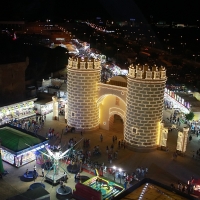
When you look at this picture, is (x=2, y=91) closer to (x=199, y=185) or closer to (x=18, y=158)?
(x=18, y=158)

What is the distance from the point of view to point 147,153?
3111 cm

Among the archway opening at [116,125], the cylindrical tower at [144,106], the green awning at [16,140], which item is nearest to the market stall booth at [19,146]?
the green awning at [16,140]

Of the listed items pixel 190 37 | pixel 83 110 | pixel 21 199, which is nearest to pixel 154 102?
pixel 83 110

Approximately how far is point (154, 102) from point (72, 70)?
1010cm

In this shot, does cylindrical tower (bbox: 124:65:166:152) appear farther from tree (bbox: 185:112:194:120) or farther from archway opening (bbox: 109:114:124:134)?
tree (bbox: 185:112:194:120)

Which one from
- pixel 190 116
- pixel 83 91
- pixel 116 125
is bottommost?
pixel 116 125

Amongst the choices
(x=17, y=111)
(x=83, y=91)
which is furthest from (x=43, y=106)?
(x=83, y=91)

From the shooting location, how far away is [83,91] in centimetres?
3481

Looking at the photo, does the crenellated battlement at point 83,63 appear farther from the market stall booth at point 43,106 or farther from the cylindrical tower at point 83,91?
the market stall booth at point 43,106

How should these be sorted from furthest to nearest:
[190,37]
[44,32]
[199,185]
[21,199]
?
[190,37]
[44,32]
[199,185]
[21,199]

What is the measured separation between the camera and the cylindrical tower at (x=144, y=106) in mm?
30266

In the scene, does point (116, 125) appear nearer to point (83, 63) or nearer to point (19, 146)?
point (83, 63)

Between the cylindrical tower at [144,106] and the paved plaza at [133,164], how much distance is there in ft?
3.95

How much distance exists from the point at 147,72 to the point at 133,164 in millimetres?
8772
